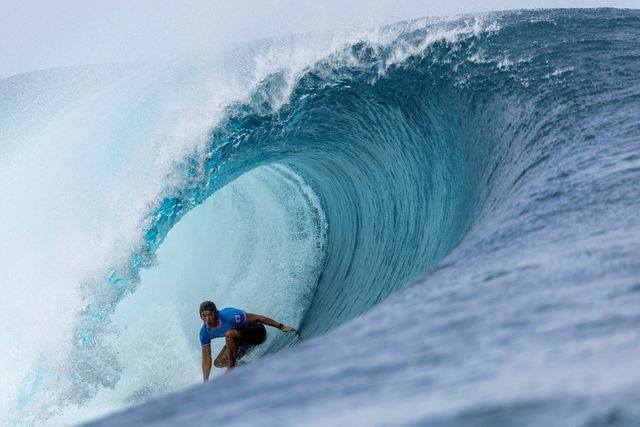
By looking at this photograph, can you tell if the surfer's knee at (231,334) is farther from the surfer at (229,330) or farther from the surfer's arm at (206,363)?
the surfer's arm at (206,363)

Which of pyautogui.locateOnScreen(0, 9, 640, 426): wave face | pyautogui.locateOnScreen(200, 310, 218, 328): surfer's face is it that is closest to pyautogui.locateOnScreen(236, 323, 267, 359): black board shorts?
pyautogui.locateOnScreen(200, 310, 218, 328): surfer's face

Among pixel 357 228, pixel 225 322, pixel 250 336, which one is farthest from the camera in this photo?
pixel 357 228

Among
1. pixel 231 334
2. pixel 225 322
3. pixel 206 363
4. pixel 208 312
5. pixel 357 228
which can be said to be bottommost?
pixel 206 363

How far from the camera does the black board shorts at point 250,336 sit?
234 inches

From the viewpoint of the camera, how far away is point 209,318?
17.7ft

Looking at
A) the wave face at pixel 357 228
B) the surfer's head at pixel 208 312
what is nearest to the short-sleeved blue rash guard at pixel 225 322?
the surfer's head at pixel 208 312

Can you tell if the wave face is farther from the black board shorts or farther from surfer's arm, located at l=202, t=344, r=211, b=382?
surfer's arm, located at l=202, t=344, r=211, b=382

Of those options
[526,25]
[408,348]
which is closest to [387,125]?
[526,25]

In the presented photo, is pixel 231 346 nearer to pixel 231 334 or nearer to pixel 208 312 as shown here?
pixel 231 334

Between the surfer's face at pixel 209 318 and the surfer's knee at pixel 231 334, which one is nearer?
the surfer's face at pixel 209 318

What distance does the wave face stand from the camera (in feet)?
4.32

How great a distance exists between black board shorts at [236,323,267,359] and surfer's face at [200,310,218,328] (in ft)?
1.28

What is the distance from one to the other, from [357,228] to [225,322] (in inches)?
98.9

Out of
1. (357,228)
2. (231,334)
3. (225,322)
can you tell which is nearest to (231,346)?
(231,334)
